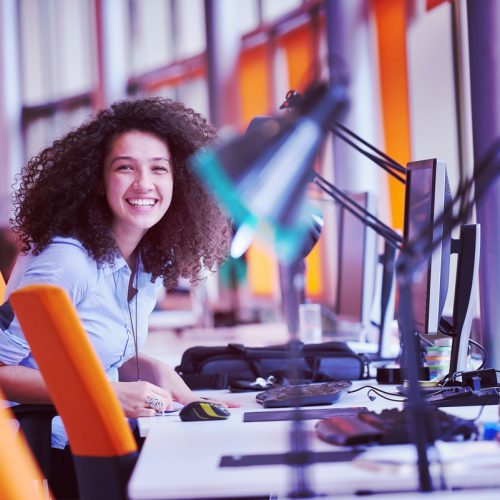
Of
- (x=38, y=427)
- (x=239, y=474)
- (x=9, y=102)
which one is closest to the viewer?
(x=239, y=474)

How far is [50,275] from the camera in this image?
204cm

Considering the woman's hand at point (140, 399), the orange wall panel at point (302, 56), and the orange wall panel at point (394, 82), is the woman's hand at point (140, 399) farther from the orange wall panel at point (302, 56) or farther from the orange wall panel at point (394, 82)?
the orange wall panel at point (302, 56)

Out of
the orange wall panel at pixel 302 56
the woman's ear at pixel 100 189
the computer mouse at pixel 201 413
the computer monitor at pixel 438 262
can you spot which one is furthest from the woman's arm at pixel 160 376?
the orange wall panel at pixel 302 56

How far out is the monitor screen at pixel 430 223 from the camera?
6.41ft

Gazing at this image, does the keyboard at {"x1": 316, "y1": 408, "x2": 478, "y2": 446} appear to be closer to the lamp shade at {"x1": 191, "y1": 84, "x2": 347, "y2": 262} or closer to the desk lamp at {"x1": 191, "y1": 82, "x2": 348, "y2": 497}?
the desk lamp at {"x1": 191, "y1": 82, "x2": 348, "y2": 497}

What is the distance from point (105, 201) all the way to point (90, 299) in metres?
0.35

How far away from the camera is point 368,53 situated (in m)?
5.38

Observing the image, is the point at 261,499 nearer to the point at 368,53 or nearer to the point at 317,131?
the point at 317,131

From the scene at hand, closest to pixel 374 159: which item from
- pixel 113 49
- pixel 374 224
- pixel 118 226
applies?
pixel 374 224

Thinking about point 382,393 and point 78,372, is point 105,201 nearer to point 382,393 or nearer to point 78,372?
point 382,393

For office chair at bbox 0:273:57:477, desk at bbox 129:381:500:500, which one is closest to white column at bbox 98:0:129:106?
office chair at bbox 0:273:57:477

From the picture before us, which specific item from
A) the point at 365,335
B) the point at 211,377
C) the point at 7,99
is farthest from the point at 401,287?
the point at 7,99

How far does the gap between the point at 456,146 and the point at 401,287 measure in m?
3.28

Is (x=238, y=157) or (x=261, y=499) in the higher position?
(x=238, y=157)
